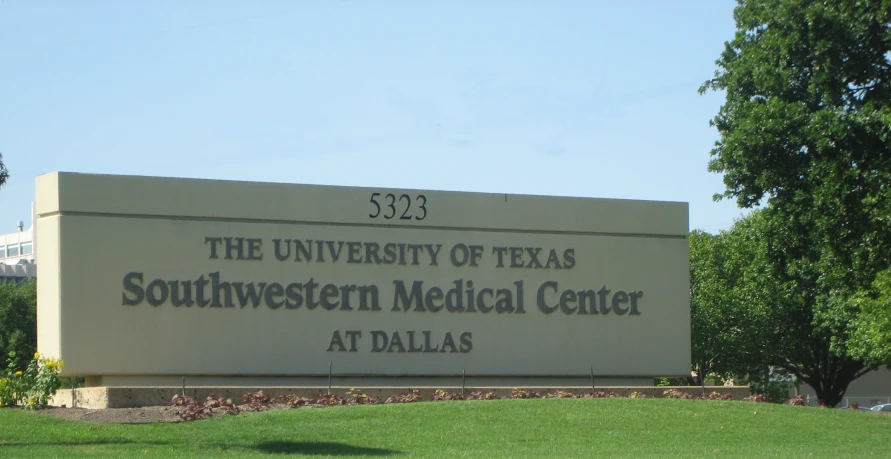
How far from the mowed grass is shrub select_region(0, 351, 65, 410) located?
3.99ft

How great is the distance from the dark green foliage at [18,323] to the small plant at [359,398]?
1106 inches

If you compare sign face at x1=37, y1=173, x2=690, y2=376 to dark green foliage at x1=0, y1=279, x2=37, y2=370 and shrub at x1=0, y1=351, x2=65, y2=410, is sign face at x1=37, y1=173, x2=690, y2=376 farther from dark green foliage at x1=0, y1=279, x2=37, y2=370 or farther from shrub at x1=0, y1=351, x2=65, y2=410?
dark green foliage at x1=0, y1=279, x2=37, y2=370

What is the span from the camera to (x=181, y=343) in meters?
25.8

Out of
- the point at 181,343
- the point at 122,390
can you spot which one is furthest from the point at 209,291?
the point at 122,390

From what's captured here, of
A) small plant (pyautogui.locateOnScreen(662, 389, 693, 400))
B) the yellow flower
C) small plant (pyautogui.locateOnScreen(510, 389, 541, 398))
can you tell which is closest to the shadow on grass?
the yellow flower

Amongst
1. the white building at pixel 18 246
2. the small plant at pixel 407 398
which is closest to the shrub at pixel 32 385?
the small plant at pixel 407 398

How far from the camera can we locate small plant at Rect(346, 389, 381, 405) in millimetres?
24953

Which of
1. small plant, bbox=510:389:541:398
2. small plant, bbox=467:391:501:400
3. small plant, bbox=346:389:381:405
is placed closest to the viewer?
small plant, bbox=346:389:381:405

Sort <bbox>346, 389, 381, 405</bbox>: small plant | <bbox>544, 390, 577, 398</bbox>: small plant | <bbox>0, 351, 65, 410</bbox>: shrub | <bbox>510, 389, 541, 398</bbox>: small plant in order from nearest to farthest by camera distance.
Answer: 1. <bbox>0, 351, 65, 410</bbox>: shrub
2. <bbox>346, 389, 381, 405</bbox>: small plant
3. <bbox>510, 389, 541, 398</bbox>: small plant
4. <bbox>544, 390, 577, 398</bbox>: small plant

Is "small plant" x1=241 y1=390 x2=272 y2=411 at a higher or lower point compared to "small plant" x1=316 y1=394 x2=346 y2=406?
higher

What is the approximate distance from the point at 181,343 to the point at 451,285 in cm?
692

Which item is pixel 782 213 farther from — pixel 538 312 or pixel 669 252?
pixel 538 312

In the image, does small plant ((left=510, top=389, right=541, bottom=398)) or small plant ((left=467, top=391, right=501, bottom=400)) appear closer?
small plant ((left=467, top=391, right=501, bottom=400))

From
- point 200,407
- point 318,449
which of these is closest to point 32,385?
point 200,407
